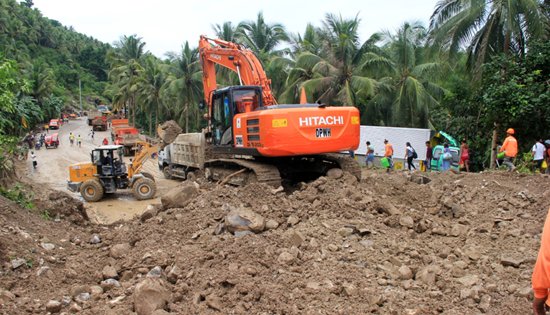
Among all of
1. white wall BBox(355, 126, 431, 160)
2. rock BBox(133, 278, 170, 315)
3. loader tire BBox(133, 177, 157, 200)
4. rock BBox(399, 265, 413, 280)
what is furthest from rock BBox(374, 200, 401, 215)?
white wall BBox(355, 126, 431, 160)

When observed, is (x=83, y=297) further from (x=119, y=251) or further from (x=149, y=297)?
(x=119, y=251)

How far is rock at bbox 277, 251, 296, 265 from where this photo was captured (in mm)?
5022

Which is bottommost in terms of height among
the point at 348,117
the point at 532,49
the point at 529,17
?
the point at 348,117

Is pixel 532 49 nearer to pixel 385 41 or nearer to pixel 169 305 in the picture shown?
pixel 385 41

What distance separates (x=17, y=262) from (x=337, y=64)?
18706mm

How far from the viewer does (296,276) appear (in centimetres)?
473

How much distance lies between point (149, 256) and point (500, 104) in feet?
38.2

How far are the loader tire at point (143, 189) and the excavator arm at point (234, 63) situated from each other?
10.7 feet

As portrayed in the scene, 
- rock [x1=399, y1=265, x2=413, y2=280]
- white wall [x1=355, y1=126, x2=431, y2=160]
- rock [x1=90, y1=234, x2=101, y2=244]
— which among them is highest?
white wall [x1=355, y1=126, x2=431, y2=160]

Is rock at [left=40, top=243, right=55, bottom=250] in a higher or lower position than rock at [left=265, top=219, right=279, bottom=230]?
lower

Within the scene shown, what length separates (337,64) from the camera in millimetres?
22672

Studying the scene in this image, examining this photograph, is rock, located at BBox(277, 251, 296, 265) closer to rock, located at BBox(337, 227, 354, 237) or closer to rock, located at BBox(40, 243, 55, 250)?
rock, located at BBox(337, 227, 354, 237)

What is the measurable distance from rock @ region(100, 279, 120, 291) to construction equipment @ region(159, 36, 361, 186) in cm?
395

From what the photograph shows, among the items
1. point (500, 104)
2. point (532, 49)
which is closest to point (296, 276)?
point (500, 104)
